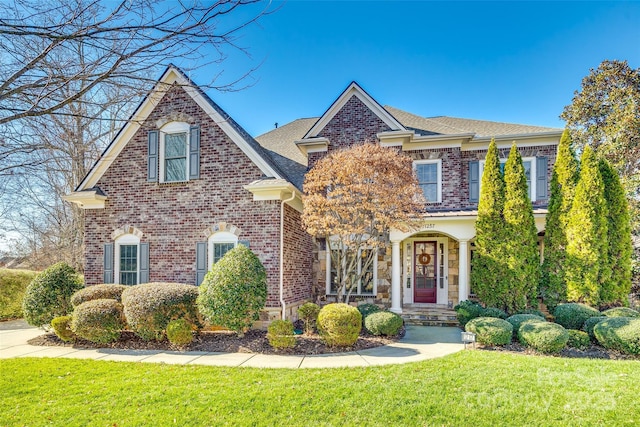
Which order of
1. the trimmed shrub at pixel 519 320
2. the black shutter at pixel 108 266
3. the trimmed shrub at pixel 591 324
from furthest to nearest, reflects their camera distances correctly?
the black shutter at pixel 108 266, the trimmed shrub at pixel 519 320, the trimmed shrub at pixel 591 324

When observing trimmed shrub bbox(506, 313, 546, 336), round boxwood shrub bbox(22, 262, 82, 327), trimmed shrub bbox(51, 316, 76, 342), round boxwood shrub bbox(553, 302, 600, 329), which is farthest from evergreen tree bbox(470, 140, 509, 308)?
round boxwood shrub bbox(22, 262, 82, 327)

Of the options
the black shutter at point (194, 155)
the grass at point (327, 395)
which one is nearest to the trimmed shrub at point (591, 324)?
the grass at point (327, 395)

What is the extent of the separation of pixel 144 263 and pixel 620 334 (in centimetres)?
1130

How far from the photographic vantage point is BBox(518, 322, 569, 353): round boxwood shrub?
6914 mm

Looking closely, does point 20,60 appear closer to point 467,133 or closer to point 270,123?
point 467,133

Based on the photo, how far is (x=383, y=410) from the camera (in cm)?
443

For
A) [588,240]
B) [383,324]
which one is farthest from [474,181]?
[383,324]

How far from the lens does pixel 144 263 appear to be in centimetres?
1012

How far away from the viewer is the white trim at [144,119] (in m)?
9.48

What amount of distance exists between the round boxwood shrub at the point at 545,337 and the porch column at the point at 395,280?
391 centimetres

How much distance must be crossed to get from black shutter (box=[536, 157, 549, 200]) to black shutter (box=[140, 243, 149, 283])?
12.4 meters

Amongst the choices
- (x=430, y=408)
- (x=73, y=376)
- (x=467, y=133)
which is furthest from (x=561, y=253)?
(x=73, y=376)

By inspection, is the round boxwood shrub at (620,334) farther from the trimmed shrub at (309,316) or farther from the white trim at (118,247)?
the white trim at (118,247)

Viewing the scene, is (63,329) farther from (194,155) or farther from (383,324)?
(383,324)
